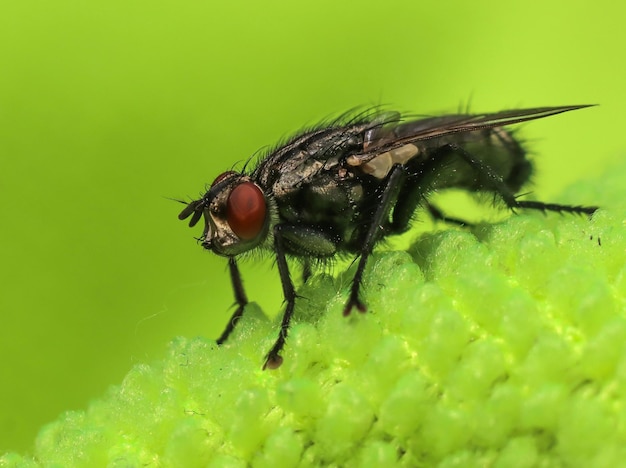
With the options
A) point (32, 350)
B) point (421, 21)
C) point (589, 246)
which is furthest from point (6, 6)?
point (589, 246)

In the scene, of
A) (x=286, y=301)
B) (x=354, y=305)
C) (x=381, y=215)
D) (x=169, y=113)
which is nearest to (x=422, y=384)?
(x=354, y=305)

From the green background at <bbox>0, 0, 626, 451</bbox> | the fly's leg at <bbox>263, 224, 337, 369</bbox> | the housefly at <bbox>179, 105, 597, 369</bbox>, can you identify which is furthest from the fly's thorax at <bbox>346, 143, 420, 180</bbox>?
the green background at <bbox>0, 0, 626, 451</bbox>

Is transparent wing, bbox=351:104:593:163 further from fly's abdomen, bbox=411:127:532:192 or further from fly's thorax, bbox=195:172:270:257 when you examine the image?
fly's thorax, bbox=195:172:270:257

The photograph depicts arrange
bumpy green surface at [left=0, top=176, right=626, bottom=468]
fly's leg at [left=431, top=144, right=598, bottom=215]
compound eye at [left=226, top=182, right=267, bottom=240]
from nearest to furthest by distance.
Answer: bumpy green surface at [left=0, top=176, right=626, bottom=468] < compound eye at [left=226, top=182, right=267, bottom=240] < fly's leg at [left=431, top=144, right=598, bottom=215]

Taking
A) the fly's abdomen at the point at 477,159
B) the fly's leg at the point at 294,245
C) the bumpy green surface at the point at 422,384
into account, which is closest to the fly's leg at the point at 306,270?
the fly's leg at the point at 294,245

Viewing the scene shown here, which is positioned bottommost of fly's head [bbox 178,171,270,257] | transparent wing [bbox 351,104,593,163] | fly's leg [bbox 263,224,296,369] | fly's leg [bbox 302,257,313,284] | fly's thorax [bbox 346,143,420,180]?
fly's leg [bbox 302,257,313,284]

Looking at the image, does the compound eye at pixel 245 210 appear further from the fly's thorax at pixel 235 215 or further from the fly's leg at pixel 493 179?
the fly's leg at pixel 493 179

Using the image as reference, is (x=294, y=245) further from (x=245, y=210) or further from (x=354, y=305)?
(x=354, y=305)
